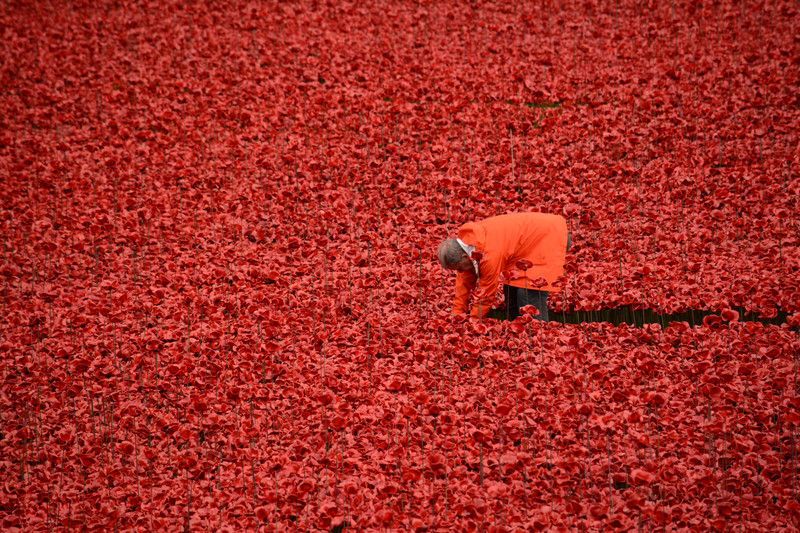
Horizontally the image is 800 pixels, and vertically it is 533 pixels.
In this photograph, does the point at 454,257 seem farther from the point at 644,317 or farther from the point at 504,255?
the point at 644,317

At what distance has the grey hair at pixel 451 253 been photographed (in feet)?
19.0

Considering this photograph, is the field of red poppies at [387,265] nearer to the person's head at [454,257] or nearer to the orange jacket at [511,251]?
the orange jacket at [511,251]

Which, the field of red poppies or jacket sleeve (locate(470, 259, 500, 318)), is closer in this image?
the field of red poppies

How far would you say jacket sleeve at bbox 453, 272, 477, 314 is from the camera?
5.96m

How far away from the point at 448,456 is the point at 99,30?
10961mm

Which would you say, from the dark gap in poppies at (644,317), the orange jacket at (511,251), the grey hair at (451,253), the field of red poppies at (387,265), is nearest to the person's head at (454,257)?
the grey hair at (451,253)

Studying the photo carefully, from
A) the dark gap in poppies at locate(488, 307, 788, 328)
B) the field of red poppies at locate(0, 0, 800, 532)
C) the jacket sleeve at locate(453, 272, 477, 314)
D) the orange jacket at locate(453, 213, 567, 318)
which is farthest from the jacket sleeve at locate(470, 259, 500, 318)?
the dark gap in poppies at locate(488, 307, 788, 328)

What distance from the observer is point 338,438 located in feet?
16.5

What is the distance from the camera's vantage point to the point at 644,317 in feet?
20.1

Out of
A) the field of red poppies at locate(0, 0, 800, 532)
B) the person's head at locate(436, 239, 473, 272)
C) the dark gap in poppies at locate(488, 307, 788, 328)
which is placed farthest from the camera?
the dark gap in poppies at locate(488, 307, 788, 328)

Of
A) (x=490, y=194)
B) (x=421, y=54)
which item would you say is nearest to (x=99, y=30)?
(x=421, y=54)

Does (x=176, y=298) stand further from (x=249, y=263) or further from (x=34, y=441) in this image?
(x=34, y=441)

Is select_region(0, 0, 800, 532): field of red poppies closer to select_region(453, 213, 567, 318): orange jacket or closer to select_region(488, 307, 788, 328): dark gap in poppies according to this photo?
select_region(488, 307, 788, 328): dark gap in poppies

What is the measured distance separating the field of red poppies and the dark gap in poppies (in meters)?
0.08
